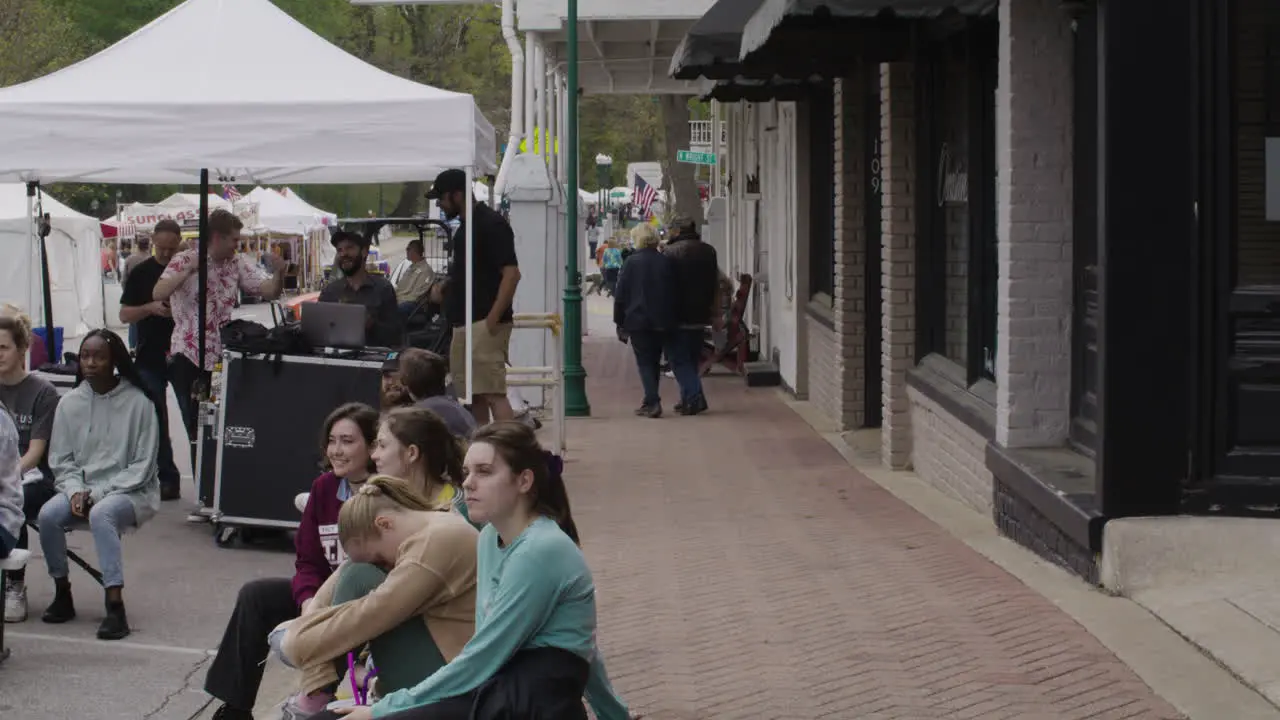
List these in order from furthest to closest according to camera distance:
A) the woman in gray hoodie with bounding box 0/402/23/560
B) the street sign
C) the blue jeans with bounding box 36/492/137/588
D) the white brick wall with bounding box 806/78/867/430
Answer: the street sign < the white brick wall with bounding box 806/78/867/430 < the blue jeans with bounding box 36/492/137/588 < the woman in gray hoodie with bounding box 0/402/23/560

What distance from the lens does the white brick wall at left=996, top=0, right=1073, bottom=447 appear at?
919cm

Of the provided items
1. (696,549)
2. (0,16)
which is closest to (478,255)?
(696,549)

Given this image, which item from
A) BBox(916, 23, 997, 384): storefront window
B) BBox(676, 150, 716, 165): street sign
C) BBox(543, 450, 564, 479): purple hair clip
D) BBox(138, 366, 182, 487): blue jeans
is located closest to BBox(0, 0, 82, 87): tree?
BBox(676, 150, 716, 165): street sign

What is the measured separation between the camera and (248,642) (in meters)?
6.21

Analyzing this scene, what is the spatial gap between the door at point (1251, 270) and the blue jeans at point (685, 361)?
10030 mm

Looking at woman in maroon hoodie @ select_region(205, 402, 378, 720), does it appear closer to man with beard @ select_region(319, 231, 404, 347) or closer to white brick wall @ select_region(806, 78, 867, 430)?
man with beard @ select_region(319, 231, 404, 347)

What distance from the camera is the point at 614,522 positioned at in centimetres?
1096

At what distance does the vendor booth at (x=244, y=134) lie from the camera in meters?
10.4

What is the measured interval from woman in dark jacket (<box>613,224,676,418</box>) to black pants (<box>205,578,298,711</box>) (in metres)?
11.3

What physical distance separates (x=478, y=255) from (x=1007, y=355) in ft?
13.7

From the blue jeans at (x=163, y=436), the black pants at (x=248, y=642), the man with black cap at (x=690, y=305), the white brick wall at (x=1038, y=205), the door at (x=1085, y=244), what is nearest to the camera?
the black pants at (x=248, y=642)

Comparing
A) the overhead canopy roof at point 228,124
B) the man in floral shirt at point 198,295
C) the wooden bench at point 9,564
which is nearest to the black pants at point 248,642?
the wooden bench at point 9,564

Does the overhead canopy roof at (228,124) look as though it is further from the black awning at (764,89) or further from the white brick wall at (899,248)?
the black awning at (764,89)

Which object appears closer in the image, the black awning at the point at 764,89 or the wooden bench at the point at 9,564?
the wooden bench at the point at 9,564
